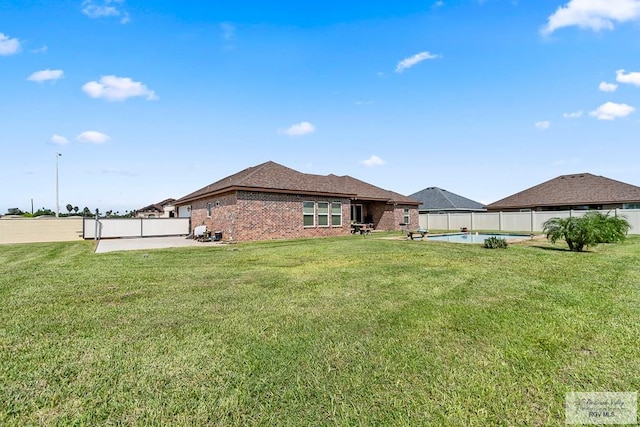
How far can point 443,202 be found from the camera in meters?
36.6

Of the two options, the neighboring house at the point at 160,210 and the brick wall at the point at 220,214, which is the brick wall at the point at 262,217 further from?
the neighboring house at the point at 160,210

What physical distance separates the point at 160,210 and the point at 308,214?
78.9 ft

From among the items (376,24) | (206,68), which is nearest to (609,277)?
(376,24)

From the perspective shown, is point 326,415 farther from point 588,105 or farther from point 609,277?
point 588,105

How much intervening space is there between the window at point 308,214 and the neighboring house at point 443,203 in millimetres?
17680

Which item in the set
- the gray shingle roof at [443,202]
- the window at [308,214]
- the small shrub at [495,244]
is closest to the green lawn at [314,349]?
the small shrub at [495,244]

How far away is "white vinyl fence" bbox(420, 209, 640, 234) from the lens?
20.5 meters

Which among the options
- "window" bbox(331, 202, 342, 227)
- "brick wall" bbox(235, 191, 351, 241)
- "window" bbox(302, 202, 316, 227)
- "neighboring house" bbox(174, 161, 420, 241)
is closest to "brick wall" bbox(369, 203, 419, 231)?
"neighboring house" bbox(174, 161, 420, 241)

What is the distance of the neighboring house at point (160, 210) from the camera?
33562 millimetres

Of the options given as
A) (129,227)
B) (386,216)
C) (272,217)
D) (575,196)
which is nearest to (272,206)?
(272,217)

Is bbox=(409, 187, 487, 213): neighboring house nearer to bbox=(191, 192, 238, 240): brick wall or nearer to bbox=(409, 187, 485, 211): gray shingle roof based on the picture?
bbox=(409, 187, 485, 211): gray shingle roof

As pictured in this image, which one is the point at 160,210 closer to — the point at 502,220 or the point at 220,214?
the point at 220,214

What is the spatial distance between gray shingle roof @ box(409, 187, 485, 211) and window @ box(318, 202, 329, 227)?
59.8 ft

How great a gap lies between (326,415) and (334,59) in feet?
54.4
